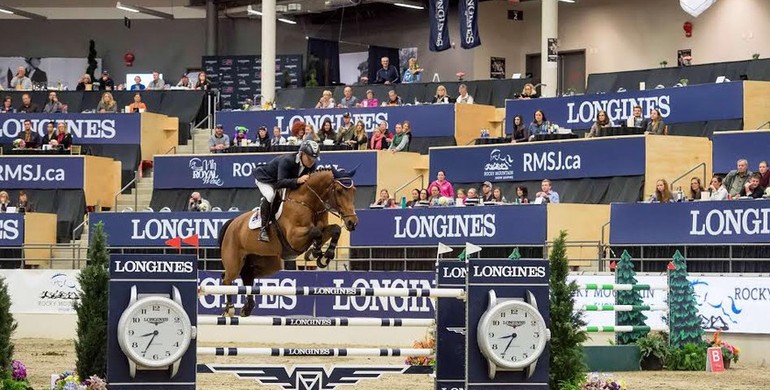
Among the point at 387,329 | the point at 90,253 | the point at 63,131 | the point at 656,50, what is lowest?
the point at 387,329

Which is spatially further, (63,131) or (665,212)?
(63,131)

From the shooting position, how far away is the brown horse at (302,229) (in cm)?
1655

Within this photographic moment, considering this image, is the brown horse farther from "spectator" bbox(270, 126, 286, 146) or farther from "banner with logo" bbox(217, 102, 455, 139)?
"banner with logo" bbox(217, 102, 455, 139)

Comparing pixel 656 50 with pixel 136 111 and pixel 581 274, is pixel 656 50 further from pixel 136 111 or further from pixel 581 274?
pixel 581 274

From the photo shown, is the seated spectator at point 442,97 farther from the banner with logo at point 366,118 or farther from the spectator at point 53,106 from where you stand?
the spectator at point 53,106

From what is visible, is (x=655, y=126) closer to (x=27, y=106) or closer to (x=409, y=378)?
(x=409, y=378)

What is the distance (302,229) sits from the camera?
1678cm

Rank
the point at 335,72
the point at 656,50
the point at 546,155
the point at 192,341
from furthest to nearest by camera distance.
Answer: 1. the point at 335,72
2. the point at 656,50
3. the point at 546,155
4. the point at 192,341

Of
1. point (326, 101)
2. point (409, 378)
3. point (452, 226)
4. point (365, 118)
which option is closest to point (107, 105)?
point (326, 101)

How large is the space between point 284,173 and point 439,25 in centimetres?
2079

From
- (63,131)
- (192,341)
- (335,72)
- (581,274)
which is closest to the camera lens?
(192,341)

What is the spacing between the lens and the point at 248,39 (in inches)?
1865

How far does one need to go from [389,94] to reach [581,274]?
528 inches

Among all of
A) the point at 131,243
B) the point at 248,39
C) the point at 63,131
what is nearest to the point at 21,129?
the point at 63,131
